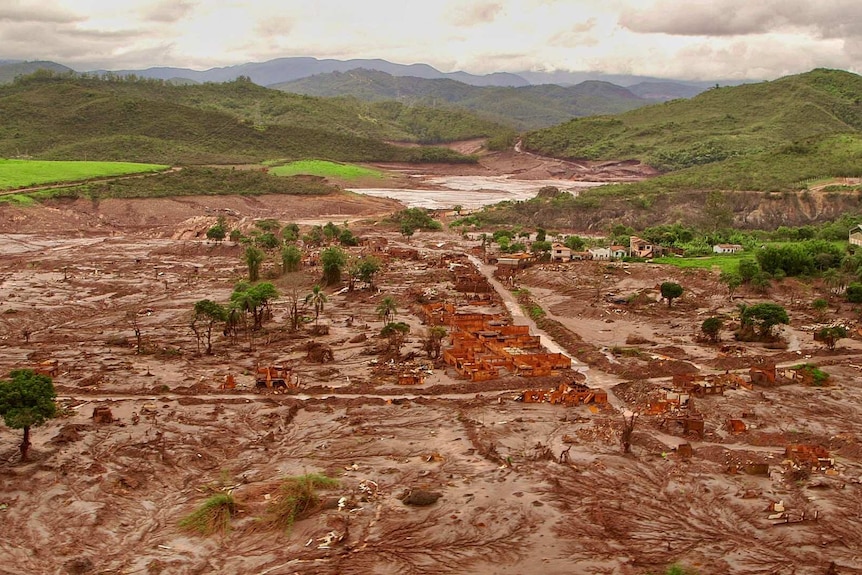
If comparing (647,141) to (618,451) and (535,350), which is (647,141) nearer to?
(535,350)

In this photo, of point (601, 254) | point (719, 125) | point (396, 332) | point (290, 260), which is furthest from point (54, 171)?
point (719, 125)

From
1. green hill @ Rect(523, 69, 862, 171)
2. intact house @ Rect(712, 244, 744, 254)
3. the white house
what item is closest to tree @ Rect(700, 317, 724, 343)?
the white house

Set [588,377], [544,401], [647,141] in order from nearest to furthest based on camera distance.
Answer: [544,401]
[588,377]
[647,141]

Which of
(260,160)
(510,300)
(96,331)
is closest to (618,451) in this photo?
(510,300)

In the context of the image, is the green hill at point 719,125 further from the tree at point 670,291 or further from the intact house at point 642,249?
the tree at point 670,291

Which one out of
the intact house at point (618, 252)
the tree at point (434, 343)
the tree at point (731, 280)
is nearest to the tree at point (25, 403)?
the tree at point (434, 343)

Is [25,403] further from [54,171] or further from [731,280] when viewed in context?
[54,171]

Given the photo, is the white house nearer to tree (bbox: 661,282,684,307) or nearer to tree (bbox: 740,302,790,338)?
tree (bbox: 661,282,684,307)
